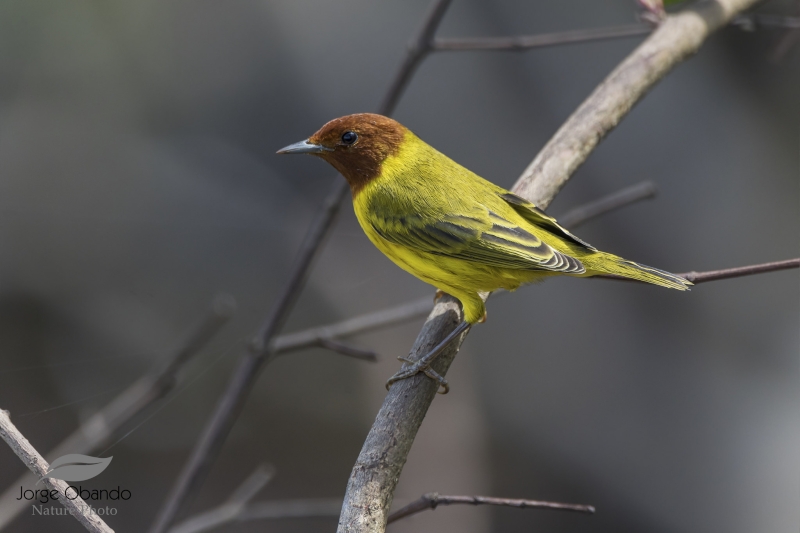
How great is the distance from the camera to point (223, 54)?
5.79m

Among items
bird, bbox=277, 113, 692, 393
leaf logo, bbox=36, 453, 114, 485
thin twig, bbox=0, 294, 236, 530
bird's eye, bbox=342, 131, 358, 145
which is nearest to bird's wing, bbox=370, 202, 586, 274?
bird, bbox=277, 113, 692, 393

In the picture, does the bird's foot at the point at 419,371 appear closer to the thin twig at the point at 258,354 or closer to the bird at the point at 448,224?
the bird at the point at 448,224

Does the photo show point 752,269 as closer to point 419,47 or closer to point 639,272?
point 639,272

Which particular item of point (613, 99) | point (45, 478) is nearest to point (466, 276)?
point (613, 99)

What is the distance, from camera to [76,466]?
2.10m

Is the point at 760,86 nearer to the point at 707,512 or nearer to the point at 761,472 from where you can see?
the point at 761,472

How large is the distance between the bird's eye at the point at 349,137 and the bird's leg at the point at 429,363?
1068 mm

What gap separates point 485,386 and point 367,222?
2.84m

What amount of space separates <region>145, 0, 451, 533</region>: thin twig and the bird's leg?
536 mm

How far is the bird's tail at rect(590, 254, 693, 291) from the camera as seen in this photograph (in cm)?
274

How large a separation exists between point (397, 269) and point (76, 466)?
12.8 feet

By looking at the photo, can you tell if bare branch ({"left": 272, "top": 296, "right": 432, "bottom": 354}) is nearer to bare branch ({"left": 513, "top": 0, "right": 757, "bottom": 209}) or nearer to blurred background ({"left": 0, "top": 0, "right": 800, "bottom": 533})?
bare branch ({"left": 513, "top": 0, "right": 757, "bottom": 209})

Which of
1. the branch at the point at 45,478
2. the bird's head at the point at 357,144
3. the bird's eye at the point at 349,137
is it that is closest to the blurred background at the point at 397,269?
the bird's head at the point at 357,144

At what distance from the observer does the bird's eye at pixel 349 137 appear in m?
3.18
